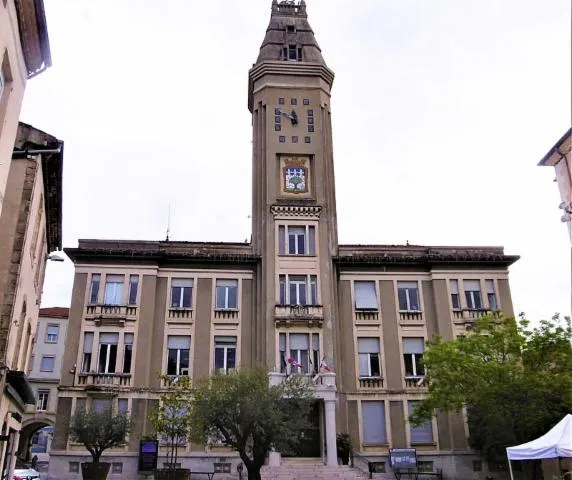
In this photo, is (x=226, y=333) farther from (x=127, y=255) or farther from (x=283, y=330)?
(x=127, y=255)

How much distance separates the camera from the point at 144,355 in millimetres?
34812

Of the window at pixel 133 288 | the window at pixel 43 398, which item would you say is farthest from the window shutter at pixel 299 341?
the window at pixel 43 398

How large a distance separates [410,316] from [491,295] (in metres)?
5.59

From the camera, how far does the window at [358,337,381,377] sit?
36.0m

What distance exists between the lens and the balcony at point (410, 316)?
37.1 m

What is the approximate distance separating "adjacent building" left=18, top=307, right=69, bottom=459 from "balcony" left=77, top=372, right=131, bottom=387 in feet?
86.3

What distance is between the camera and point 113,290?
120 ft

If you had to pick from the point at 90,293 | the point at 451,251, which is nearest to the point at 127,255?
the point at 90,293

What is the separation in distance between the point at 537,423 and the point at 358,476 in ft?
30.6

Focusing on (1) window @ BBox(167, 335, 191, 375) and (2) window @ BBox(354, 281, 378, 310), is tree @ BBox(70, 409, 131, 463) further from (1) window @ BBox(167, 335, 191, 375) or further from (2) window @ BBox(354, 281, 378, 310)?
(2) window @ BBox(354, 281, 378, 310)

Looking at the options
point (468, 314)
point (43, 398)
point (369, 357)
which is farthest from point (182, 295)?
point (43, 398)

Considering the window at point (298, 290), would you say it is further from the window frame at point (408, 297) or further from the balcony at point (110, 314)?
the balcony at point (110, 314)

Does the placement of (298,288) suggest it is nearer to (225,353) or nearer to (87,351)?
(225,353)

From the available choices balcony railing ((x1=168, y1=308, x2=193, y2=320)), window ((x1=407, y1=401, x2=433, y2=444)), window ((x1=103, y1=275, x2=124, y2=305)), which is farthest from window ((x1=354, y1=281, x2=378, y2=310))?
window ((x1=103, y1=275, x2=124, y2=305))
